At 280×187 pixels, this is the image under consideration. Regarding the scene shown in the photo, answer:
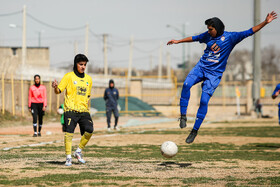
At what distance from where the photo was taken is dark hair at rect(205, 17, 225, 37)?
31.5 ft

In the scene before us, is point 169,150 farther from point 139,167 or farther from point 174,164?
point 139,167

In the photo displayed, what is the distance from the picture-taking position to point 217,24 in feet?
31.6

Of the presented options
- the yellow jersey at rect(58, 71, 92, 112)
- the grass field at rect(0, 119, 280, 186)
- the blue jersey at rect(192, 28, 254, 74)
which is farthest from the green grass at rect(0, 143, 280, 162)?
the blue jersey at rect(192, 28, 254, 74)

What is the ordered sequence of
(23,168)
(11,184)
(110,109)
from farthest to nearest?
(110,109) < (23,168) < (11,184)

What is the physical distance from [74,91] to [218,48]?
287 centimetres

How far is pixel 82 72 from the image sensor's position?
955 centimetres

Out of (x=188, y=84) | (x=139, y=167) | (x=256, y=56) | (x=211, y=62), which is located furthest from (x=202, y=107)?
(x=256, y=56)

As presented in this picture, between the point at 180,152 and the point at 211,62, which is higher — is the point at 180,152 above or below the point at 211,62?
below

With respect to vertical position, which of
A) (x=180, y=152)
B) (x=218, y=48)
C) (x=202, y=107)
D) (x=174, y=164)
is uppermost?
(x=218, y=48)

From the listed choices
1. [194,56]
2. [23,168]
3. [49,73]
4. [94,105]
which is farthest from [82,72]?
[194,56]

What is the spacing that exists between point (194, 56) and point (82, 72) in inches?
4066

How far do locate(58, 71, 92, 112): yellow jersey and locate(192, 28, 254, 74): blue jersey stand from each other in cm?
234

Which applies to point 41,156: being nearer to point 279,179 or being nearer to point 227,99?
point 279,179

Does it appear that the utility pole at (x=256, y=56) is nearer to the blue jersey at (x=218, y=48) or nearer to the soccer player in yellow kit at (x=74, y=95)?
the blue jersey at (x=218, y=48)
